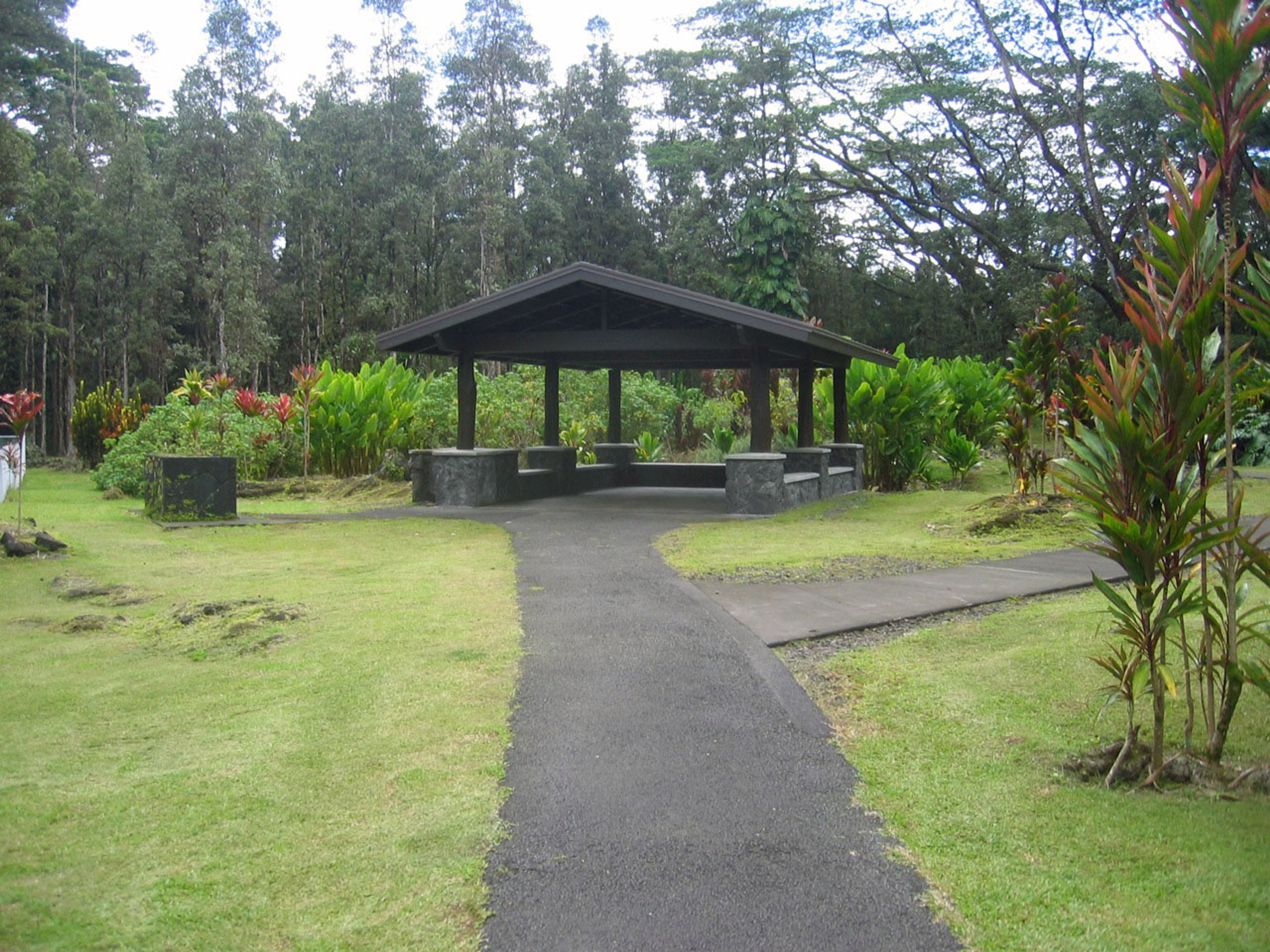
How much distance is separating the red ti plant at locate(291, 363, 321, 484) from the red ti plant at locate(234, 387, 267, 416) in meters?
0.94

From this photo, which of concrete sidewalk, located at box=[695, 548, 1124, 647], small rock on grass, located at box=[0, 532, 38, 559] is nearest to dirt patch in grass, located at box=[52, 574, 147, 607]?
small rock on grass, located at box=[0, 532, 38, 559]

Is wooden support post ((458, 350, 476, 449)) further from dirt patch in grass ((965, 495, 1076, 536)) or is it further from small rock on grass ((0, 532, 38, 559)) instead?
dirt patch in grass ((965, 495, 1076, 536))

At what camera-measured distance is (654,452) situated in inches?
818

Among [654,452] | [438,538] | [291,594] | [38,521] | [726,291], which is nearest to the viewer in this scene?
[291,594]

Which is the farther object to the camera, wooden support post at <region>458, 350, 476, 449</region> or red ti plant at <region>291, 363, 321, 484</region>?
red ti plant at <region>291, 363, 321, 484</region>

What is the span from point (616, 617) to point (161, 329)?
30571 millimetres

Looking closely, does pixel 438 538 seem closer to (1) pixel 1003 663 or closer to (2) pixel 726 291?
(1) pixel 1003 663

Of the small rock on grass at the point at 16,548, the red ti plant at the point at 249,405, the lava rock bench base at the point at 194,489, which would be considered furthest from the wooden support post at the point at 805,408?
the small rock on grass at the point at 16,548

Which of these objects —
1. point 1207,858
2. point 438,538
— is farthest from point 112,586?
point 1207,858

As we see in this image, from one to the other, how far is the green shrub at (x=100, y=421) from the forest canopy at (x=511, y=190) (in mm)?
6192

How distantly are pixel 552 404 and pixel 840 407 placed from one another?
4.79m

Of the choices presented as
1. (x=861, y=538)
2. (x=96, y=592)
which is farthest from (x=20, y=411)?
(x=861, y=538)

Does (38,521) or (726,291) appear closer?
(38,521)

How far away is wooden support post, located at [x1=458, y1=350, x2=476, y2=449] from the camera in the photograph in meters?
13.8
